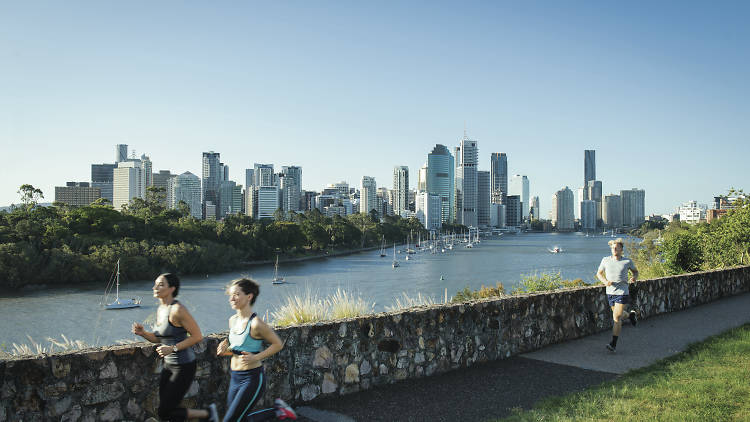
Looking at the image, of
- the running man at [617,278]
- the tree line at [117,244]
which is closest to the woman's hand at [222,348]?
the running man at [617,278]

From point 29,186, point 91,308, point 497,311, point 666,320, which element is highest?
point 29,186

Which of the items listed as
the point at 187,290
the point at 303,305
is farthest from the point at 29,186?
the point at 303,305

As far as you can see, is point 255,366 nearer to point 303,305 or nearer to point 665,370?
point 303,305

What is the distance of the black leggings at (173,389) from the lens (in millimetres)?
4141

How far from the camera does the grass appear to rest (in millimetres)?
4633

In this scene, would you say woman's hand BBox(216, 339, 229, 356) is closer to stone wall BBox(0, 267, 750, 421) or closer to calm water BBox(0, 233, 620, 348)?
stone wall BBox(0, 267, 750, 421)

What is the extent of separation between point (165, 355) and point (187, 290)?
175 feet

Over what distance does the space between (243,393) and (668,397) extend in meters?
3.88

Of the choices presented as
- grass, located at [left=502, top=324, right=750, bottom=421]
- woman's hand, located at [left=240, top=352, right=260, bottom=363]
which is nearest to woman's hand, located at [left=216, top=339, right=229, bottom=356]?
woman's hand, located at [left=240, top=352, right=260, bottom=363]

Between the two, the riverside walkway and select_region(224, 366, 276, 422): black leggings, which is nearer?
select_region(224, 366, 276, 422): black leggings

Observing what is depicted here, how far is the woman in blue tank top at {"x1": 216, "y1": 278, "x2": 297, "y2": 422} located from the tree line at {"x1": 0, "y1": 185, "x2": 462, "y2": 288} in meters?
59.9

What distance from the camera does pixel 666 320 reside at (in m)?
10.0

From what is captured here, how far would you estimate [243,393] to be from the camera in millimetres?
4059

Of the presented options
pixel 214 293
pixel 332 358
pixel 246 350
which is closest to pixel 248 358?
pixel 246 350
